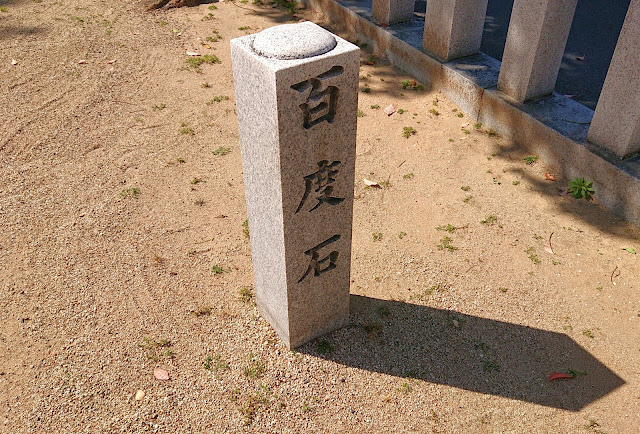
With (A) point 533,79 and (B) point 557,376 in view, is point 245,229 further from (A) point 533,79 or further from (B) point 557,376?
(A) point 533,79

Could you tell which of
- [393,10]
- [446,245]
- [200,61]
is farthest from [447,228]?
[200,61]

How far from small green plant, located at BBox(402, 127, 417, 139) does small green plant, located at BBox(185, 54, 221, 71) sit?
2.58m

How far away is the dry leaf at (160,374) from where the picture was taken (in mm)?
3182

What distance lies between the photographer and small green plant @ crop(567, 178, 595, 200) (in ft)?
14.7

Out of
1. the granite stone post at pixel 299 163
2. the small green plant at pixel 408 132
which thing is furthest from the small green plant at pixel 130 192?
the small green plant at pixel 408 132

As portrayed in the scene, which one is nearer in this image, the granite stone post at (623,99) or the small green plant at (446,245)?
the granite stone post at (623,99)

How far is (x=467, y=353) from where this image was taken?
3389 millimetres

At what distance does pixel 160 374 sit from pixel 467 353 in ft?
6.08

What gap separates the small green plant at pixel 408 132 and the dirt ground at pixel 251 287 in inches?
1.7

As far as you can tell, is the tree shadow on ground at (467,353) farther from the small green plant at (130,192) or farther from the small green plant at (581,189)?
the small green plant at (130,192)

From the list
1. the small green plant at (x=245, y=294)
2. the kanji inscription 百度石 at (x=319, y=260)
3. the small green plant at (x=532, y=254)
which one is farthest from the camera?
the small green plant at (x=532, y=254)

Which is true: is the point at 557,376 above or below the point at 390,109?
below

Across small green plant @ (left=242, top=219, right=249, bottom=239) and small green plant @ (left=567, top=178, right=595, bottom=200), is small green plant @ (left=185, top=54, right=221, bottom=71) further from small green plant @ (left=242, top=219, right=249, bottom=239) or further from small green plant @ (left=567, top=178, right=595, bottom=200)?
small green plant @ (left=567, top=178, right=595, bottom=200)

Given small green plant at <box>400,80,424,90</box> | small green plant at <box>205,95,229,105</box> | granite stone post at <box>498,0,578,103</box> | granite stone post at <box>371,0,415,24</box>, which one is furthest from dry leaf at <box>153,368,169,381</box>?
granite stone post at <box>371,0,415,24</box>
